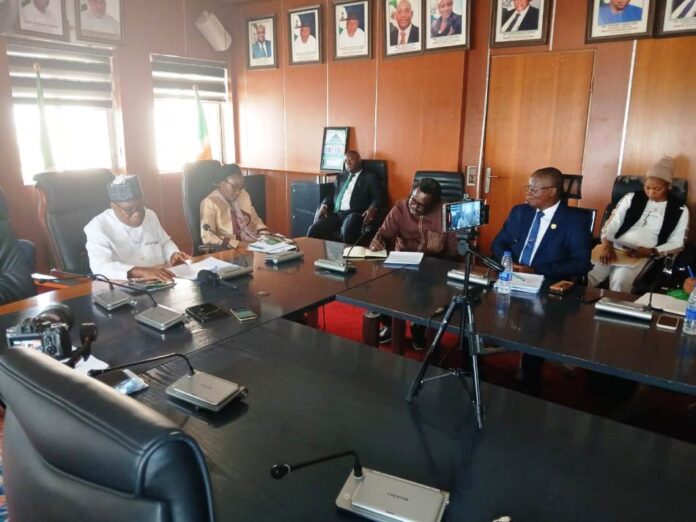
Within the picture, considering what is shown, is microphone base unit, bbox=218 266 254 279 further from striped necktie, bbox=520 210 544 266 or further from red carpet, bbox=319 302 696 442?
striped necktie, bbox=520 210 544 266

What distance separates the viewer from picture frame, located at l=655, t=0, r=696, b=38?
11.5 feet

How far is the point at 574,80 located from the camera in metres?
4.03

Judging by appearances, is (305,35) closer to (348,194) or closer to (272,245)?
(348,194)

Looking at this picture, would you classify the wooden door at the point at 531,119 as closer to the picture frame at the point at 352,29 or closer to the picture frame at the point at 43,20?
the picture frame at the point at 352,29

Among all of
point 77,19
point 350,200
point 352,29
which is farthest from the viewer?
point 352,29

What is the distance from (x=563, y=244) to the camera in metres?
2.58

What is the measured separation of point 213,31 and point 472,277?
480cm

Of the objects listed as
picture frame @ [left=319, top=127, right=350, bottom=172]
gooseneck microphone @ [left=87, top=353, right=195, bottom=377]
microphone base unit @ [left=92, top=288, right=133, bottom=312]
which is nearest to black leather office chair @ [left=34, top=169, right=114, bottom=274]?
microphone base unit @ [left=92, top=288, right=133, bottom=312]

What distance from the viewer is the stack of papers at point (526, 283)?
6.72 ft

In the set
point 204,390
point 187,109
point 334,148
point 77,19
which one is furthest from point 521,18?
point 204,390

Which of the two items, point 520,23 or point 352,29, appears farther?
point 352,29

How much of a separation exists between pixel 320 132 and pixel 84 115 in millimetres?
2372

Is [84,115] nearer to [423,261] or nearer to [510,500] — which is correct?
[423,261]

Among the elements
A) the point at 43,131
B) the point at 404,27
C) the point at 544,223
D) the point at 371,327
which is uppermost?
the point at 404,27
